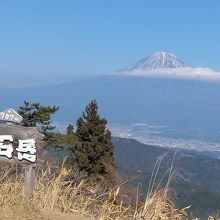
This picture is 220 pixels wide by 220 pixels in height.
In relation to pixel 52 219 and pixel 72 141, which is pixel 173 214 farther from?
pixel 72 141

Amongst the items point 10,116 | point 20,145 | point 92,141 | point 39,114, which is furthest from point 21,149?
point 92,141

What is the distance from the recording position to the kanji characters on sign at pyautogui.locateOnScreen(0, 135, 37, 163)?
627cm

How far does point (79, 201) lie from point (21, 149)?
2.91 feet

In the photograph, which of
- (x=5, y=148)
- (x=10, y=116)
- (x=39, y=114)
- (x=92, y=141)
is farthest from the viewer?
(x=92, y=141)

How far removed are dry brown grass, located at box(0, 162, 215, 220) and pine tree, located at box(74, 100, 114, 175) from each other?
984 inches

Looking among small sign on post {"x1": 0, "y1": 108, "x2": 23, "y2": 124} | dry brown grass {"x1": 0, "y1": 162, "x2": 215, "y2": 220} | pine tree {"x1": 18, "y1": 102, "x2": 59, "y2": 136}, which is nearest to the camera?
dry brown grass {"x1": 0, "y1": 162, "x2": 215, "y2": 220}

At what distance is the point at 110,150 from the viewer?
3497 cm

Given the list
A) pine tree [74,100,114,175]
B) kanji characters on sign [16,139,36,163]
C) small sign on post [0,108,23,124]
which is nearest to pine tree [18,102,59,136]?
pine tree [74,100,114,175]

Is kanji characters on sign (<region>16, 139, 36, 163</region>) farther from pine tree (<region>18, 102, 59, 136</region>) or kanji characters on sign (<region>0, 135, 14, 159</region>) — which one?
pine tree (<region>18, 102, 59, 136</region>)

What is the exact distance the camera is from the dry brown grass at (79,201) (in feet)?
19.2

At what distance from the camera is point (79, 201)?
6320mm

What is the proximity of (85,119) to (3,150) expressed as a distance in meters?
31.9

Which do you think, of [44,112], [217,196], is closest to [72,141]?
[44,112]

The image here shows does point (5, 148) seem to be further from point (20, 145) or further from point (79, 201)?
point (79, 201)
